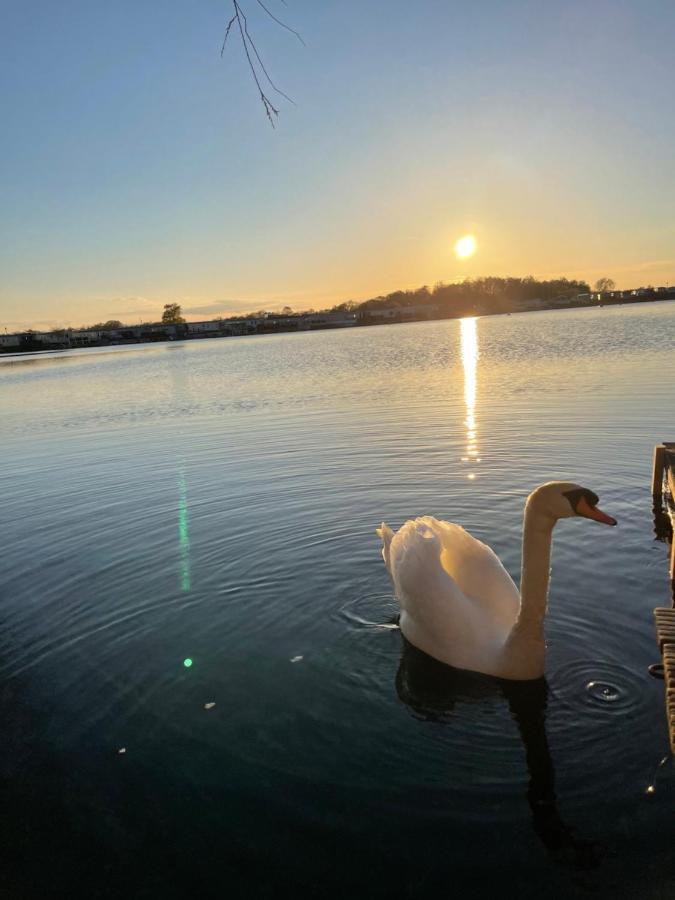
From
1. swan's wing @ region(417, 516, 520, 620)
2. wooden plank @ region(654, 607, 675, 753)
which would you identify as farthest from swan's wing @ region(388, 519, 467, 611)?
wooden plank @ region(654, 607, 675, 753)

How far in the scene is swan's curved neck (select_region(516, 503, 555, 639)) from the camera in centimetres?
646

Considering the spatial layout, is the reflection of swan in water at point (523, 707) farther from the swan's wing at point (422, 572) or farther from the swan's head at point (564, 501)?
the swan's head at point (564, 501)

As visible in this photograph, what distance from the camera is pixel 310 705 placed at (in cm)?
668

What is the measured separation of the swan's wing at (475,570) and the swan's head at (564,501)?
117 centimetres

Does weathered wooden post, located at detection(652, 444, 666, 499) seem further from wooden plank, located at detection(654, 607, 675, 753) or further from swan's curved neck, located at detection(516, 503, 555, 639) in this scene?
swan's curved neck, located at detection(516, 503, 555, 639)

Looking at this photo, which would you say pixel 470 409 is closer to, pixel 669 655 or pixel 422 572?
pixel 422 572

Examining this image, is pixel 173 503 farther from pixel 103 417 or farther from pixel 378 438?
pixel 103 417

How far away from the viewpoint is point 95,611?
9156 millimetres

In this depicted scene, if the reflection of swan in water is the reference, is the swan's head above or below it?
above

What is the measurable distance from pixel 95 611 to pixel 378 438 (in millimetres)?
11382

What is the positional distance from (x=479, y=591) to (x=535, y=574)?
1.04 meters

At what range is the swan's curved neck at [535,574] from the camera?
255 inches

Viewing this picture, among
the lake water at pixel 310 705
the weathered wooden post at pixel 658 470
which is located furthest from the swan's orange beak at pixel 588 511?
the weathered wooden post at pixel 658 470

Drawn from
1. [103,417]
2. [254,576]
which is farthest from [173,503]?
[103,417]
